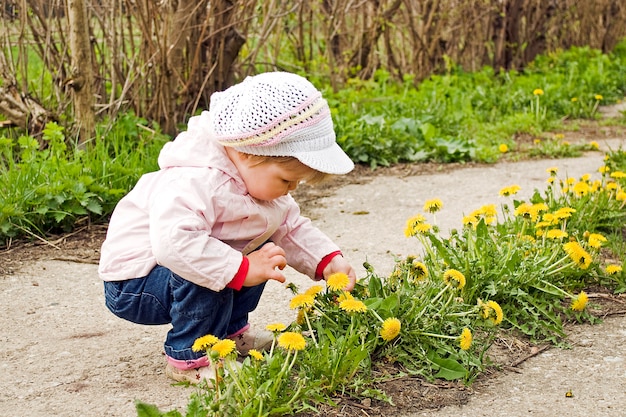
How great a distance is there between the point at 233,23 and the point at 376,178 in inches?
49.0

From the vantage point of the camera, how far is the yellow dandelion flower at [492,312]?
246 centimetres

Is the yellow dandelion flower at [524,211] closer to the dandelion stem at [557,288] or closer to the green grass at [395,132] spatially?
the dandelion stem at [557,288]

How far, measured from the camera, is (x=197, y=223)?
7.68 ft

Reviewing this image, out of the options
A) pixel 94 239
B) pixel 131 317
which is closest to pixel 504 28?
pixel 94 239

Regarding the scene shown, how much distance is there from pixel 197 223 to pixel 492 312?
2.88 feet

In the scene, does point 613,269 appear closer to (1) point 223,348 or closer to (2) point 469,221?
(2) point 469,221

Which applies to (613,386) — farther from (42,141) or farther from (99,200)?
(42,141)

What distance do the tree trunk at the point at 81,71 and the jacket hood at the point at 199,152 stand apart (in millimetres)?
2202

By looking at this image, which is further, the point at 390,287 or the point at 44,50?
the point at 44,50

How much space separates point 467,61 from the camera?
8430 mm

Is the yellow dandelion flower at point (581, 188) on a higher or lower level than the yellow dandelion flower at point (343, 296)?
lower

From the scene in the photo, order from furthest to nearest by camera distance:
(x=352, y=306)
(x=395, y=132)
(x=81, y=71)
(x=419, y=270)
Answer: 1. (x=395, y=132)
2. (x=81, y=71)
3. (x=419, y=270)
4. (x=352, y=306)

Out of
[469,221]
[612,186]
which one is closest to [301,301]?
[469,221]

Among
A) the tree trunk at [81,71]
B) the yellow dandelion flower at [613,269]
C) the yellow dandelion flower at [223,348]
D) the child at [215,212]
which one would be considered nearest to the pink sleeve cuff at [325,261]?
the child at [215,212]
